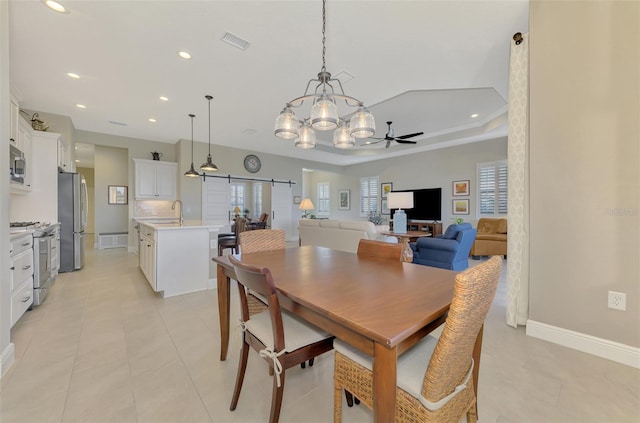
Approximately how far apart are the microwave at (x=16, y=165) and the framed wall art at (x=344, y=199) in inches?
330

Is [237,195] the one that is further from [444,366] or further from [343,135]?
[444,366]

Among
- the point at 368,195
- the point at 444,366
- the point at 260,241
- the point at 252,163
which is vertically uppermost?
the point at 252,163

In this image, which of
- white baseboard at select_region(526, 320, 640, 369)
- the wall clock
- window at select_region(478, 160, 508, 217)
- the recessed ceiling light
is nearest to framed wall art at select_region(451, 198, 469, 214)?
window at select_region(478, 160, 508, 217)

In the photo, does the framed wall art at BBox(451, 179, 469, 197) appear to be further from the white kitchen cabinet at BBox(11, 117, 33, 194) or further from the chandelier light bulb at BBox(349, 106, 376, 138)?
the white kitchen cabinet at BBox(11, 117, 33, 194)

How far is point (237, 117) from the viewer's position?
493 cm

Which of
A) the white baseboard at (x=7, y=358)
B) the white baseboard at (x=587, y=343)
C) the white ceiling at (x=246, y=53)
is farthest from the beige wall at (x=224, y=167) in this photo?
the white baseboard at (x=587, y=343)

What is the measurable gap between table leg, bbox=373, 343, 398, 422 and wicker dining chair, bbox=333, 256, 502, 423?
15cm

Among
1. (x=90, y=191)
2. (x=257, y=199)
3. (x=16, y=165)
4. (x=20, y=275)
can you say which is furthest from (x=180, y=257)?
(x=90, y=191)

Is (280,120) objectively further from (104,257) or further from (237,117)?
(104,257)

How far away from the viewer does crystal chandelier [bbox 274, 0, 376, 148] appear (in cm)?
174

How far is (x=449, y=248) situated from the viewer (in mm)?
3939

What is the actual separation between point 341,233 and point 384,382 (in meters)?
4.08

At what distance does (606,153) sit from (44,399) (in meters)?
4.19

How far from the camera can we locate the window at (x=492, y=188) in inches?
249
